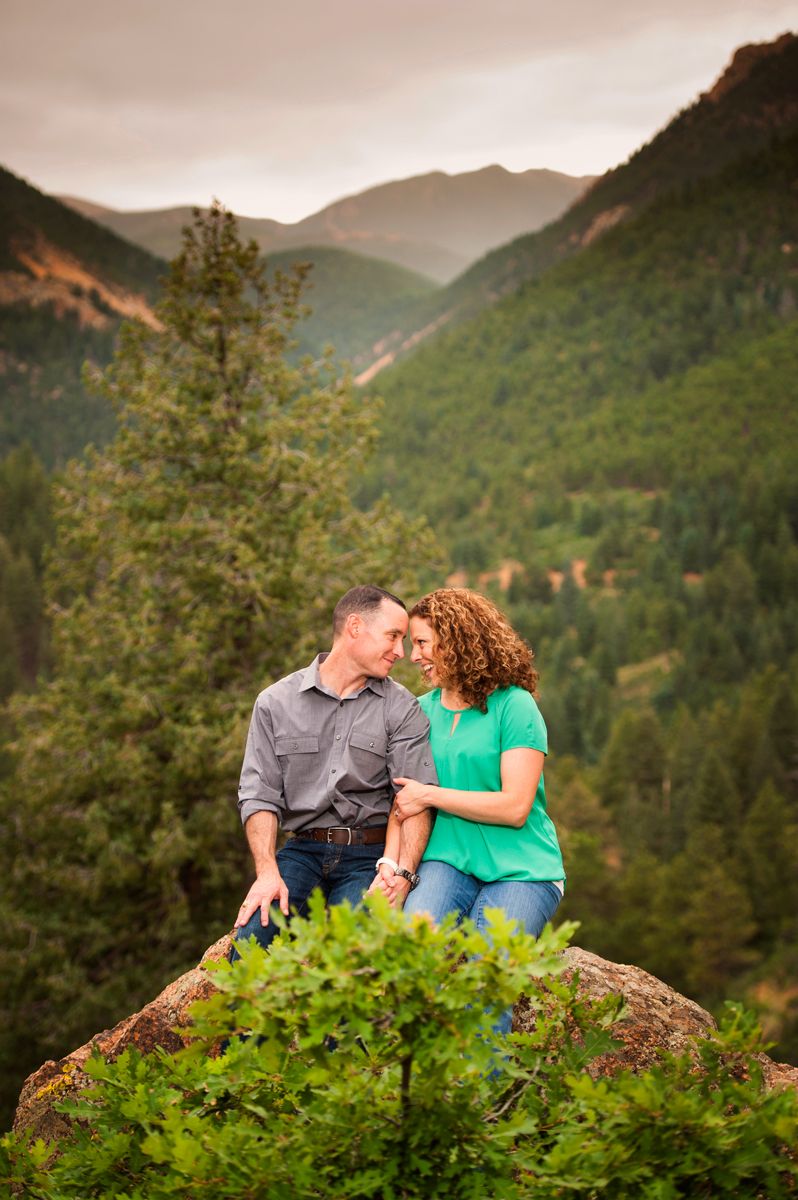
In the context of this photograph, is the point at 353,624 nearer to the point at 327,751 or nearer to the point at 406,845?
the point at 327,751

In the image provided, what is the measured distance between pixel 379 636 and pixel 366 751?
52 cm

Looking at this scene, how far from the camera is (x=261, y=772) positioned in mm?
4547

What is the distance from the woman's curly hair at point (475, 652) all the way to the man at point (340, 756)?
219 millimetres

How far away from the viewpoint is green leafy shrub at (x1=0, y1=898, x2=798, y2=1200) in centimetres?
219

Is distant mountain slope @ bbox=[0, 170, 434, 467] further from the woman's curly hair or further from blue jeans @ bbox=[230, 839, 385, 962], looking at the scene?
blue jeans @ bbox=[230, 839, 385, 962]

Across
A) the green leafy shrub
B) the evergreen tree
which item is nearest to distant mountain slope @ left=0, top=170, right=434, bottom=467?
the evergreen tree

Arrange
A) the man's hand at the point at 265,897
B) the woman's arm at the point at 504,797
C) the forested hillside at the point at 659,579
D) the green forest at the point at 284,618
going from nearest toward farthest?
the man's hand at the point at 265,897 < the woman's arm at the point at 504,797 < the green forest at the point at 284,618 < the forested hillside at the point at 659,579

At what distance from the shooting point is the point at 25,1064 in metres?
13.8

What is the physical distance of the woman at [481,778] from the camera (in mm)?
4172

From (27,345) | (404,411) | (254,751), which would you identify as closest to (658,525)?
(404,411)

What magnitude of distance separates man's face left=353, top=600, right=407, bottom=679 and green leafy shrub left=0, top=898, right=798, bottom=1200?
2.08 meters

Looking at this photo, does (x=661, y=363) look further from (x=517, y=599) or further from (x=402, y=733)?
(x=402, y=733)

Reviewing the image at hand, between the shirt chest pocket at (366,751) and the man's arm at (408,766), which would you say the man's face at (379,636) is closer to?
the man's arm at (408,766)

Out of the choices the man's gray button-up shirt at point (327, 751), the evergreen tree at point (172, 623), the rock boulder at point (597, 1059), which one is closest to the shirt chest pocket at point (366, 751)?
the man's gray button-up shirt at point (327, 751)
